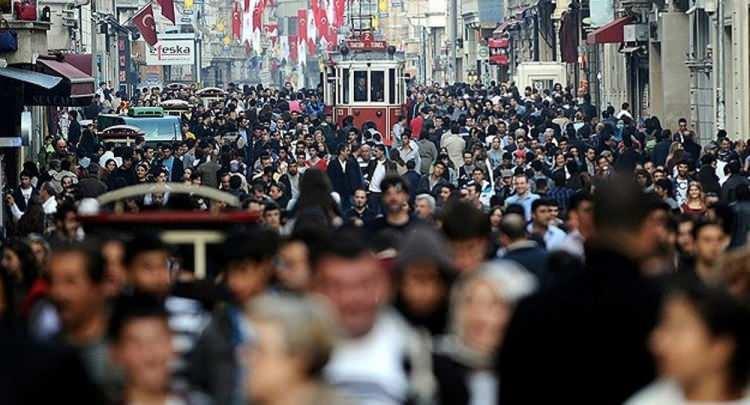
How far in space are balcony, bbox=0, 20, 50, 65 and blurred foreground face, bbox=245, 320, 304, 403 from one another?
88.5 ft

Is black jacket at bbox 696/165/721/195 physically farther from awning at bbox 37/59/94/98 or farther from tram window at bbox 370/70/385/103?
tram window at bbox 370/70/385/103

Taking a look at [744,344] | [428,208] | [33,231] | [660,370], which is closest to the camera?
[744,344]

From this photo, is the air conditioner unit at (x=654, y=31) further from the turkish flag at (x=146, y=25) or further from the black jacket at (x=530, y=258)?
the black jacket at (x=530, y=258)

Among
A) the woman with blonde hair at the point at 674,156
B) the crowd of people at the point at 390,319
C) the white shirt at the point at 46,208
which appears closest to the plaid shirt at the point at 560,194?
the woman with blonde hair at the point at 674,156

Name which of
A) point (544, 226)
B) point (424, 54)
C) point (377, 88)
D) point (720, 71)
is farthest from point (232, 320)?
point (424, 54)

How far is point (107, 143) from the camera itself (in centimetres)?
4475

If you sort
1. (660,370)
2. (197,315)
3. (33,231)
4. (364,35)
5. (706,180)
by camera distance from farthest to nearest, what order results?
(364,35) → (706,180) → (33,231) → (197,315) → (660,370)

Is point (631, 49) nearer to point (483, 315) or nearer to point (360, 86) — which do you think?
point (360, 86)

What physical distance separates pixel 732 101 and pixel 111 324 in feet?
108

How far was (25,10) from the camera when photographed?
35781 mm

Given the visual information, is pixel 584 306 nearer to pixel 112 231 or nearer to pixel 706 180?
pixel 112 231

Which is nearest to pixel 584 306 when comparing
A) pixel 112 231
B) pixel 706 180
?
pixel 112 231

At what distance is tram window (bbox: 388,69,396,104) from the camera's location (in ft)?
179

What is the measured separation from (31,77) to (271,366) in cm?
2543
